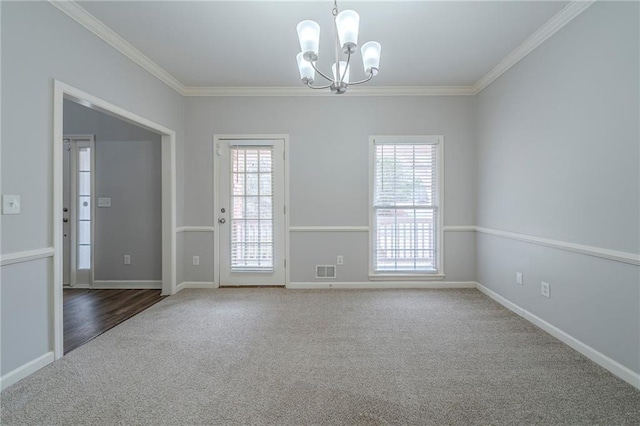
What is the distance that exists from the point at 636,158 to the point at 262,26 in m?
2.83

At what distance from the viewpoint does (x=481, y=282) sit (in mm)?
3766

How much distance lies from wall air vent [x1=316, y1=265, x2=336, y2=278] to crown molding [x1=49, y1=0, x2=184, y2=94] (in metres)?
2.97

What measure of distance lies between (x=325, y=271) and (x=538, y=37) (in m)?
3.29

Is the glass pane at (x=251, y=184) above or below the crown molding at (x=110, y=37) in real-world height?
below


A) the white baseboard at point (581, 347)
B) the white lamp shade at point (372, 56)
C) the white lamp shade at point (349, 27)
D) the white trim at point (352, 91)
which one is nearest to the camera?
the white lamp shade at point (349, 27)

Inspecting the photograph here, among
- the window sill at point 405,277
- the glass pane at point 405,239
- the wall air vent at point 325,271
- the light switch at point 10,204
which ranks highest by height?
the light switch at point 10,204

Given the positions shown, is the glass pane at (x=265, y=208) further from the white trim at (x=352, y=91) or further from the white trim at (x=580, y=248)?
the white trim at (x=580, y=248)

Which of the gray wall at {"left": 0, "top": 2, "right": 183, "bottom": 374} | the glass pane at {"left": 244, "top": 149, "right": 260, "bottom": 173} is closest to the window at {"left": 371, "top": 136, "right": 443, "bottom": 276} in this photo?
the glass pane at {"left": 244, "top": 149, "right": 260, "bottom": 173}

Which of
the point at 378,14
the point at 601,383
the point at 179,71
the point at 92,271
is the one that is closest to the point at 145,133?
the point at 179,71

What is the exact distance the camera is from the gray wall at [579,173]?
6.16ft

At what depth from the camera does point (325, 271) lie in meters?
3.94

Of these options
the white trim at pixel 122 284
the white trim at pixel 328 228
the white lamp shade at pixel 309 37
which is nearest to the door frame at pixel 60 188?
the white trim at pixel 122 284

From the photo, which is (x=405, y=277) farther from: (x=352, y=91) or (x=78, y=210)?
(x=78, y=210)

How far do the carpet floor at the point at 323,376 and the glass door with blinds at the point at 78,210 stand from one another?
1791 mm
